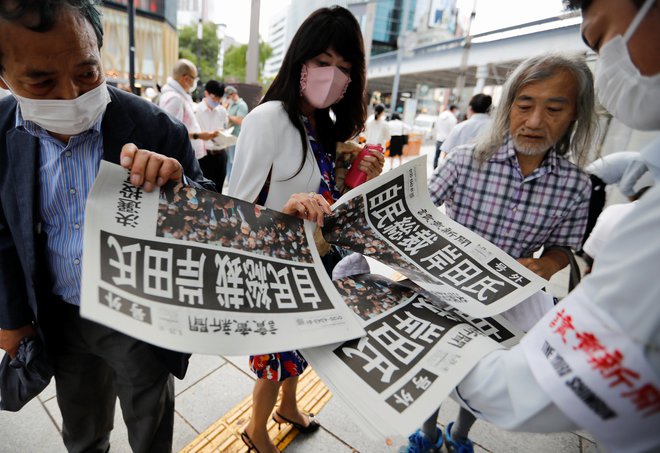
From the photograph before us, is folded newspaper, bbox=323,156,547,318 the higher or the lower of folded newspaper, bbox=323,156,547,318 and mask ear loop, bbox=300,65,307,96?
the lower

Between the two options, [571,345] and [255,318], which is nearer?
[571,345]

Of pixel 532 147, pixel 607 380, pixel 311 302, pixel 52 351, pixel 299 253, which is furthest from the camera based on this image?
pixel 532 147

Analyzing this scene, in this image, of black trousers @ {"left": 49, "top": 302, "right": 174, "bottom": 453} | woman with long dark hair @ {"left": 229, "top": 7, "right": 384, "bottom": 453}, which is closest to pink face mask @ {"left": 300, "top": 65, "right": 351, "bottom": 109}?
woman with long dark hair @ {"left": 229, "top": 7, "right": 384, "bottom": 453}

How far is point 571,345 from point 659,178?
390mm

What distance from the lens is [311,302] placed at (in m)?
0.71

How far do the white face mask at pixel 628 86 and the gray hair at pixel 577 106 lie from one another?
0.63 metres

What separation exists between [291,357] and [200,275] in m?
0.69

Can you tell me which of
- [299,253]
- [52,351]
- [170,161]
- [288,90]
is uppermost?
[288,90]

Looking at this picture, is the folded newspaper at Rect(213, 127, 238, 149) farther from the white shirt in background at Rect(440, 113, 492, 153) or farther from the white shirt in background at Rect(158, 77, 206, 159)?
the white shirt in background at Rect(440, 113, 492, 153)

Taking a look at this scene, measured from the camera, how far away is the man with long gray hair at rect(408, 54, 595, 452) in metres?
1.17

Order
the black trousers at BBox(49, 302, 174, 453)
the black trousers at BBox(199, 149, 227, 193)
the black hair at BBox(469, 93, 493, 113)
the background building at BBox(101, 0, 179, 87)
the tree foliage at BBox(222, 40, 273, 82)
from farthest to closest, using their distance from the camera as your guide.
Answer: the tree foliage at BBox(222, 40, 273, 82) < the background building at BBox(101, 0, 179, 87) < the black hair at BBox(469, 93, 493, 113) < the black trousers at BBox(199, 149, 227, 193) < the black trousers at BBox(49, 302, 174, 453)

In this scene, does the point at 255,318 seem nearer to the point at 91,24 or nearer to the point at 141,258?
the point at 141,258

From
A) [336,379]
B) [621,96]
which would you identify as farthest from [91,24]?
[621,96]

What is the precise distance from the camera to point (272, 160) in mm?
1139
